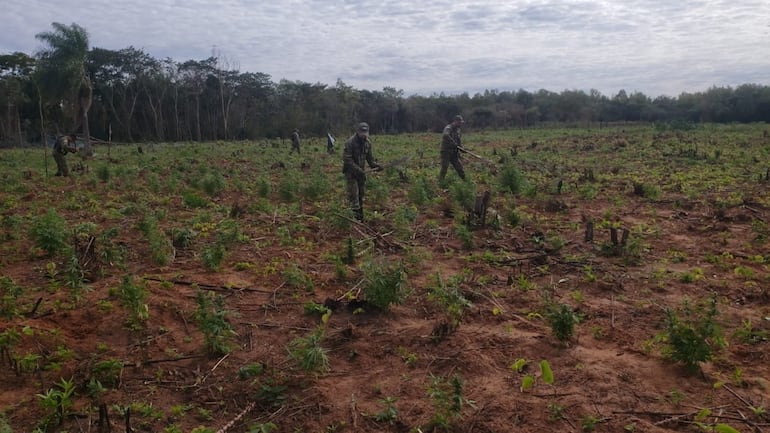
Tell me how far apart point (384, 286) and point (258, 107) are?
48.6m

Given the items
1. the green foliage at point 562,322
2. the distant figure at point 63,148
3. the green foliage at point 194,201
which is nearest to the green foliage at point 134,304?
the green foliage at point 562,322

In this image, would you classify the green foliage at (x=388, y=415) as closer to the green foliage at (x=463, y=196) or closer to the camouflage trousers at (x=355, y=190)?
the camouflage trousers at (x=355, y=190)

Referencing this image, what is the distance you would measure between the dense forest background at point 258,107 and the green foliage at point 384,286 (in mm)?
35280

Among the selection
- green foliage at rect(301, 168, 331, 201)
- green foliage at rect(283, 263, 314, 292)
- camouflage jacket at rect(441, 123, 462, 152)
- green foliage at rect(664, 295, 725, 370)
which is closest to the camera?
green foliage at rect(664, 295, 725, 370)

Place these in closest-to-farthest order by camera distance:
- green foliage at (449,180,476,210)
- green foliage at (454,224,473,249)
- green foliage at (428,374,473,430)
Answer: green foliage at (428,374,473,430) < green foliage at (454,224,473,249) < green foliage at (449,180,476,210)

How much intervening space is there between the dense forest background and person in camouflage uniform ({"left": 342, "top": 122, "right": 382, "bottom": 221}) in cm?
3125

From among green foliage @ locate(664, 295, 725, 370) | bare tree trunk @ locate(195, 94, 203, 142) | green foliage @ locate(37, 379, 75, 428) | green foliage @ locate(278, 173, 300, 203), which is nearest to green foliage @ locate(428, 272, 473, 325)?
green foliage @ locate(664, 295, 725, 370)

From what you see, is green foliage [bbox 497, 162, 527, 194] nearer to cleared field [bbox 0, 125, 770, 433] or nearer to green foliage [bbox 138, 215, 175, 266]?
cleared field [bbox 0, 125, 770, 433]

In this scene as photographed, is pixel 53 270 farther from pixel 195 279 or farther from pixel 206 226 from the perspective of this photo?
pixel 206 226

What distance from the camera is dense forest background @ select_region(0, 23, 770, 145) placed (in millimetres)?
42781

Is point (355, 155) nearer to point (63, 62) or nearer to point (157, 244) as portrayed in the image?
point (157, 244)

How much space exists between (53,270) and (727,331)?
6.96 meters

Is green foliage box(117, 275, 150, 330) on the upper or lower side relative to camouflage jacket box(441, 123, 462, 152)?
lower

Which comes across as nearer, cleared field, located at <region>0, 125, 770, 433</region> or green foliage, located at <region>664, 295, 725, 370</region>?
cleared field, located at <region>0, 125, 770, 433</region>
